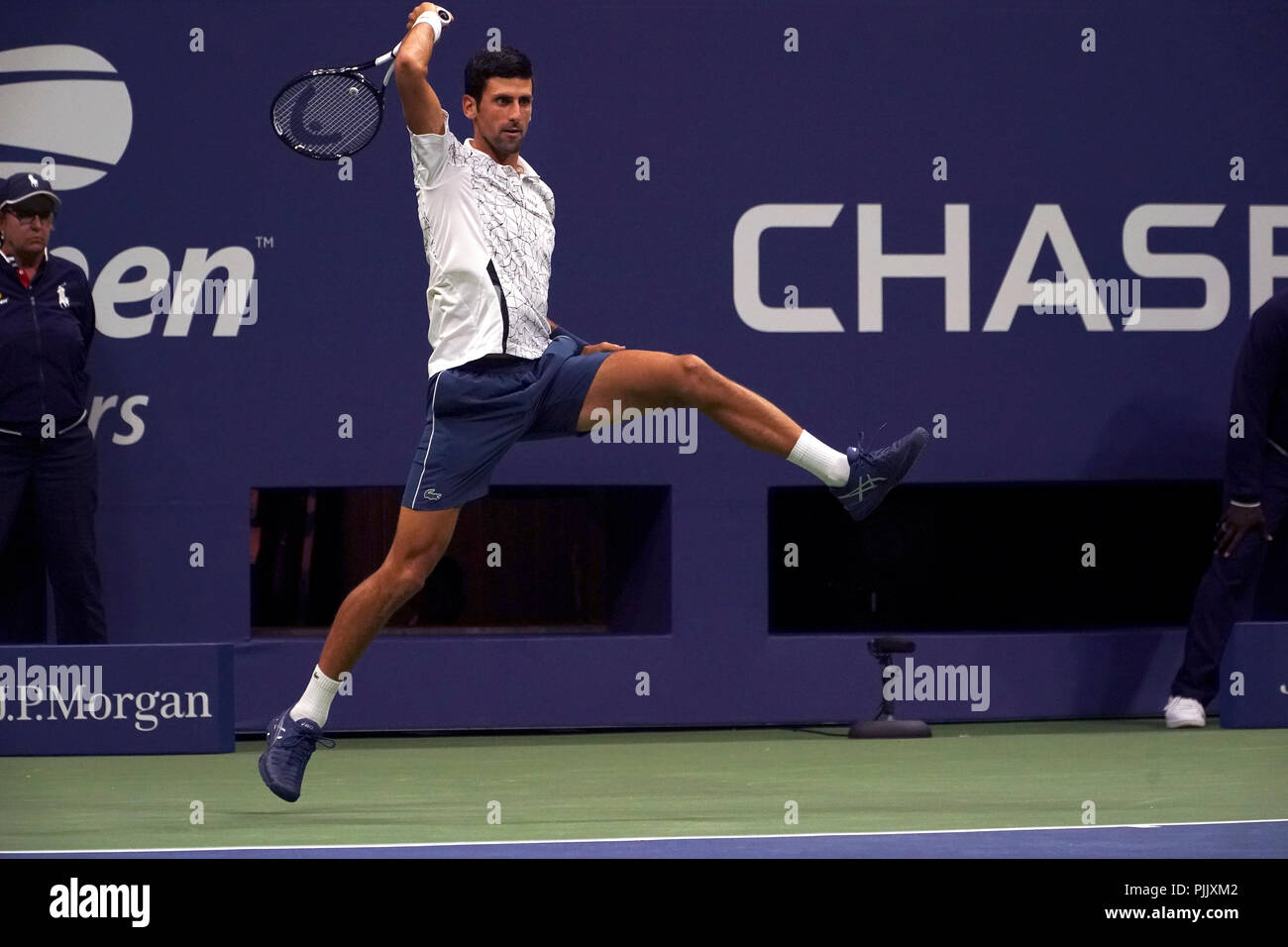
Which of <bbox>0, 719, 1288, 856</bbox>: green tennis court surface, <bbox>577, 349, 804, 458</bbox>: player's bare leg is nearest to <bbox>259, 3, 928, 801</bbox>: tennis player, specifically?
<bbox>577, 349, 804, 458</bbox>: player's bare leg

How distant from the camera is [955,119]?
9.09m

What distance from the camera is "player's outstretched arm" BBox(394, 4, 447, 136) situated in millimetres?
5973

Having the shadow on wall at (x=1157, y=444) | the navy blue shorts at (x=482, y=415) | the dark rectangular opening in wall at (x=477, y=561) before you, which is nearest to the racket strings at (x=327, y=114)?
the navy blue shorts at (x=482, y=415)

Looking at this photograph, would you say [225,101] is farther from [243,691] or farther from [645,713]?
[645,713]

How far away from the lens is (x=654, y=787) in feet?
23.7

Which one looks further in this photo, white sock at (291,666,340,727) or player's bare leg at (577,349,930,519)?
white sock at (291,666,340,727)

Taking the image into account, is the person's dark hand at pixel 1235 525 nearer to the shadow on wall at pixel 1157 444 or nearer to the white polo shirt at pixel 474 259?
the shadow on wall at pixel 1157 444

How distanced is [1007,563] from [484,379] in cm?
440

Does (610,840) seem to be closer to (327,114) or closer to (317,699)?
(317,699)

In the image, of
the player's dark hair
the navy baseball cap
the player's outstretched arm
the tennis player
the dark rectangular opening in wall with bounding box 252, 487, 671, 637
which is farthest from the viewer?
the dark rectangular opening in wall with bounding box 252, 487, 671, 637

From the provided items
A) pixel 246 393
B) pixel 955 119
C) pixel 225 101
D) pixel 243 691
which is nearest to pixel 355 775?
pixel 243 691

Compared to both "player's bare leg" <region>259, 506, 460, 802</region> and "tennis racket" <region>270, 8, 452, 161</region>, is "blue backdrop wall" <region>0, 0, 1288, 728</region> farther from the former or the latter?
"player's bare leg" <region>259, 506, 460, 802</region>

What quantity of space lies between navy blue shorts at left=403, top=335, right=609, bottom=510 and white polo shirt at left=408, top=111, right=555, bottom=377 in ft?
0.22

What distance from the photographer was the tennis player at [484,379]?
610 centimetres
